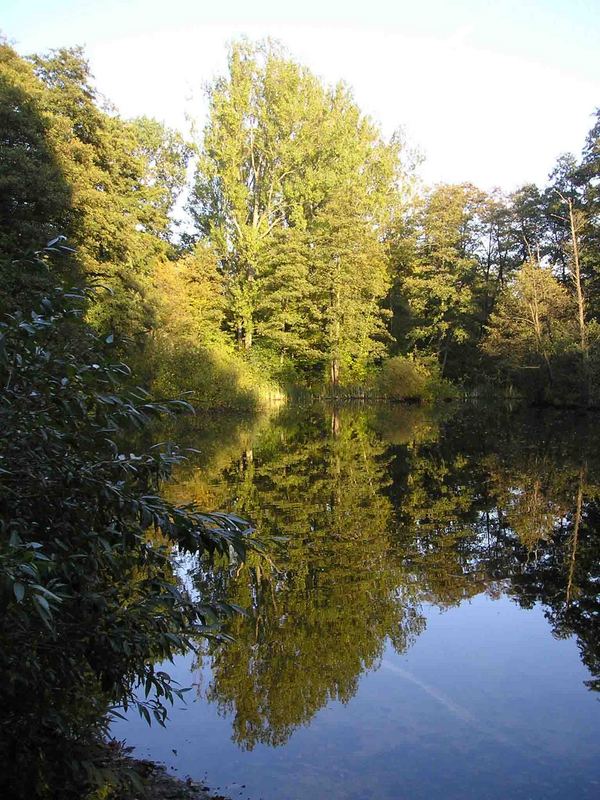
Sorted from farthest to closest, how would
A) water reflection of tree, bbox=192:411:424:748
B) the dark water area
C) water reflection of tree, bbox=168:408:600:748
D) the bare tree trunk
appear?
the bare tree trunk
water reflection of tree, bbox=168:408:600:748
water reflection of tree, bbox=192:411:424:748
the dark water area

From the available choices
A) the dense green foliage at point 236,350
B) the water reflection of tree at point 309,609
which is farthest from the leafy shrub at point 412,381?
the water reflection of tree at point 309,609

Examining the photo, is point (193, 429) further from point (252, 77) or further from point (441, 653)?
point (252, 77)

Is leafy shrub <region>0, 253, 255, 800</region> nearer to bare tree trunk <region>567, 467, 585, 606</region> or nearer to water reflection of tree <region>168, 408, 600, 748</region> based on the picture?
water reflection of tree <region>168, 408, 600, 748</region>

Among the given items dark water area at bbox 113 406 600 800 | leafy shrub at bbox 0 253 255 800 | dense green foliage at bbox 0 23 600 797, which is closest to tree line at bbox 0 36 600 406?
dense green foliage at bbox 0 23 600 797

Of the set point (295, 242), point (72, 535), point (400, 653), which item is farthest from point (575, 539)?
point (295, 242)

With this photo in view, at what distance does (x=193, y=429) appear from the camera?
2292 cm

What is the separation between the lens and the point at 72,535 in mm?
2775

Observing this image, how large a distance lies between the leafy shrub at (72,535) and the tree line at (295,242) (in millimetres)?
19508

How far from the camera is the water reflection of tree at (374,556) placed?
4.82 meters

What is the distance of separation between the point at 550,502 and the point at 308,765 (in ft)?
25.8

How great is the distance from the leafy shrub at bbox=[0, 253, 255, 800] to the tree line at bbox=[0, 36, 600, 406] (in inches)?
768

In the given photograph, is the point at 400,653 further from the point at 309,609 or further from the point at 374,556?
the point at 374,556

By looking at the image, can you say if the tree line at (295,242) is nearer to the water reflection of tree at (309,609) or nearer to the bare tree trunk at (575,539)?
Result: the water reflection of tree at (309,609)

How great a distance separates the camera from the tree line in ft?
82.8
